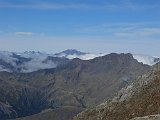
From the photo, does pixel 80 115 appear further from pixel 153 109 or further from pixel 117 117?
pixel 153 109

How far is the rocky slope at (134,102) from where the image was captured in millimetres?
88562

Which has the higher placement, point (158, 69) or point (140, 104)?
point (158, 69)

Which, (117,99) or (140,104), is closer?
(140,104)

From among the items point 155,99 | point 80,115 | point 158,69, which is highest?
point 158,69

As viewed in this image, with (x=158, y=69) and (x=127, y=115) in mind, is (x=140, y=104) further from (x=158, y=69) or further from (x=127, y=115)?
(x=158, y=69)

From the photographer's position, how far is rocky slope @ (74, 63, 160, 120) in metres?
88.6

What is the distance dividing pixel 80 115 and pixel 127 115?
69.9ft

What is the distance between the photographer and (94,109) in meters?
104

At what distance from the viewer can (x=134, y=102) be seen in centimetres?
9419

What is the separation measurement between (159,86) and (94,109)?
67.7ft

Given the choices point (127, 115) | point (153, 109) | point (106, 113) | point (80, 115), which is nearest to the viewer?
point (153, 109)

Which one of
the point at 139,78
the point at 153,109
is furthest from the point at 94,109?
the point at 153,109

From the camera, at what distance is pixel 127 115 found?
298ft

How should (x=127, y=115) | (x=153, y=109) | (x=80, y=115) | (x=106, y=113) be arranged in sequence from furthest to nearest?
(x=80, y=115)
(x=106, y=113)
(x=127, y=115)
(x=153, y=109)
